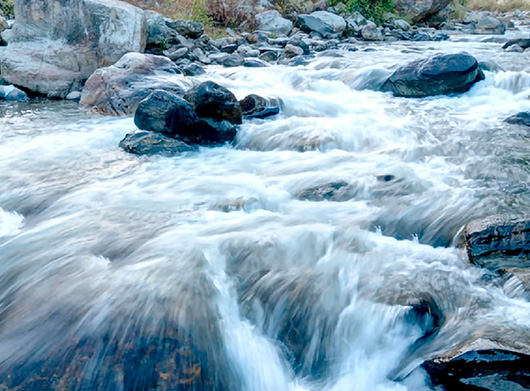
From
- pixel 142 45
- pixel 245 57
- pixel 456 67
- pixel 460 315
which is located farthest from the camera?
pixel 245 57

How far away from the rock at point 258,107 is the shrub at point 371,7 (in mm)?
11933

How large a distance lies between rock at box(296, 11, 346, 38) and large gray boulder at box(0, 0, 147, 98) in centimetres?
746

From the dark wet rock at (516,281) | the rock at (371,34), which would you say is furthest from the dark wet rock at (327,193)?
the rock at (371,34)

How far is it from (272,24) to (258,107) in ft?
26.0

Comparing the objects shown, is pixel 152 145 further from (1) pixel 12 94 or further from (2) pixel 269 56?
(2) pixel 269 56

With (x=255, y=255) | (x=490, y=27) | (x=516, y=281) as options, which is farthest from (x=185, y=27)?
(x=490, y=27)

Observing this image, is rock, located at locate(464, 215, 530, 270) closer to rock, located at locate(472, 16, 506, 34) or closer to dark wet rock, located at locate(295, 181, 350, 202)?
dark wet rock, located at locate(295, 181, 350, 202)

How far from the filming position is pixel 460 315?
2564 millimetres

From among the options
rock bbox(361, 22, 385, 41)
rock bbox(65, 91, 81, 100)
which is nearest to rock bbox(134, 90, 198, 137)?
rock bbox(65, 91, 81, 100)

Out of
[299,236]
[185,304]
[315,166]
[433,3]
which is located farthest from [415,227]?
[433,3]

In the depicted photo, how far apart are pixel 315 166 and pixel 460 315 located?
2682 millimetres

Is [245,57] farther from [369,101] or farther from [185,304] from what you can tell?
[185,304]

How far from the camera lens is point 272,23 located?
13.7 meters

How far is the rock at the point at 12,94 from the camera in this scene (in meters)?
7.65
